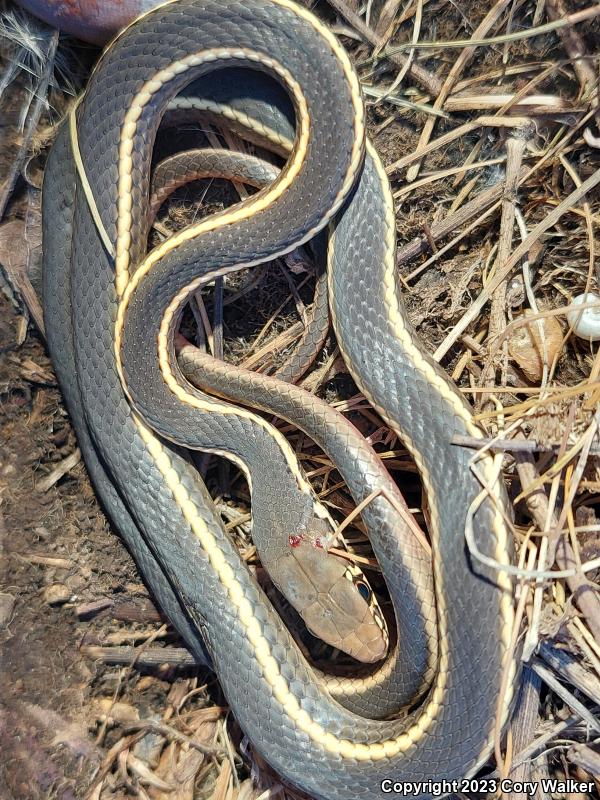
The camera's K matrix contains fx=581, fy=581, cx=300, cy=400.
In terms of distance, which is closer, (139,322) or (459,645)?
(459,645)

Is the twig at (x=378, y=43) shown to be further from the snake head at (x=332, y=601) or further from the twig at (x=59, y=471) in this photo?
the twig at (x=59, y=471)

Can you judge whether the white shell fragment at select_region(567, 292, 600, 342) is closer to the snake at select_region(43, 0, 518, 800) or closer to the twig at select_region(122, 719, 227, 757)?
the snake at select_region(43, 0, 518, 800)

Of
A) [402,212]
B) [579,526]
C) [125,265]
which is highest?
[402,212]

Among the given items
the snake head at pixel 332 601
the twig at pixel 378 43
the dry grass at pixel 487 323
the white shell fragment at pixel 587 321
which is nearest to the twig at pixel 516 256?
the dry grass at pixel 487 323

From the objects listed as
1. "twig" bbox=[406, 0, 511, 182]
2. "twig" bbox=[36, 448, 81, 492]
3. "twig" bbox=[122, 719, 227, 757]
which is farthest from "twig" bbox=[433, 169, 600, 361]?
"twig" bbox=[122, 719, 227, 757]

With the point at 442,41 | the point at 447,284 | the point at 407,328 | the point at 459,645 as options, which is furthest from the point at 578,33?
the point at 459,645

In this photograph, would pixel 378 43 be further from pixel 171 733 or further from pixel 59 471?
pixel 171 733

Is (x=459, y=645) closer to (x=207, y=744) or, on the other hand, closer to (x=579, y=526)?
(x=579, y=526)
